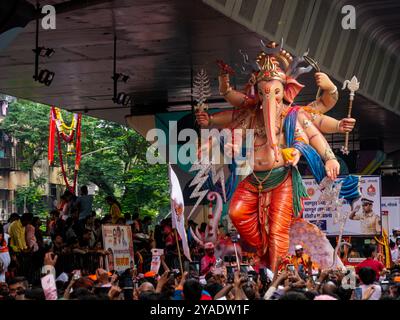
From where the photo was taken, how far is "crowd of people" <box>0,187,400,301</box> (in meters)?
9.02

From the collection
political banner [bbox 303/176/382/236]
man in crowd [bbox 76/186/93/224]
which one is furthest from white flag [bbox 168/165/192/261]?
man in crowd [bbox 76/186/93/224]

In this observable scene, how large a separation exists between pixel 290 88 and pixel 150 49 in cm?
352

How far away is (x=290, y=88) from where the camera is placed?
15656mm

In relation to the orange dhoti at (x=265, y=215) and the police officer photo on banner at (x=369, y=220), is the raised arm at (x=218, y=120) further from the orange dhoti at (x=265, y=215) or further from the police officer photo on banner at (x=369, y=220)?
the police officer photo on banner at (x=369, y=220)

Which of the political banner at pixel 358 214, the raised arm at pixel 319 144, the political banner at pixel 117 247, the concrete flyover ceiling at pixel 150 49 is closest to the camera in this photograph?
the concrete flyover ceiling at pixel 150 49

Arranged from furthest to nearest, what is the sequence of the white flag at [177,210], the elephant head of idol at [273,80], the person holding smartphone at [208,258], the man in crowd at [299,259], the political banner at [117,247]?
the political banner at [117,247] → the person holding smartphone at [208,258] → the man in crowd at [299,259] → the elephant head of idol at [273,80] → the white flag at [177,210]

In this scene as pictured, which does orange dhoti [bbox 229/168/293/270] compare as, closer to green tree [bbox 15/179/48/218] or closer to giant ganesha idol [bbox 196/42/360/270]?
giant ganesha idol [bbox 196/42/360/270]

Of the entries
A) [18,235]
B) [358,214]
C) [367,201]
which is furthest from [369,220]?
[18,235]

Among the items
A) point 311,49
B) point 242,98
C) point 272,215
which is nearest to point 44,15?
point 242,98

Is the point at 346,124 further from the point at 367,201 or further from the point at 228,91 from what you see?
the point at 367,201

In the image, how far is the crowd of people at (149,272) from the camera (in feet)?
29.6

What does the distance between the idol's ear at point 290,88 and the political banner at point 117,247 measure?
3571 mm

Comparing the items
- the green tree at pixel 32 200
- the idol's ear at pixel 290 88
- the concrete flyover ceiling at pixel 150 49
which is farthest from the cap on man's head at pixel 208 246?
the green tree at pixel 32 200

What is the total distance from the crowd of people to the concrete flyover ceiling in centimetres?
281
